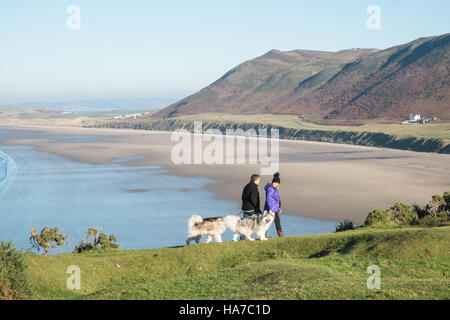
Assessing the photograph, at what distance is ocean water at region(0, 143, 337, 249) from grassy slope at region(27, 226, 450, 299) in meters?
7.81

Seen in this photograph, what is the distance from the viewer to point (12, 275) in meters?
9.92

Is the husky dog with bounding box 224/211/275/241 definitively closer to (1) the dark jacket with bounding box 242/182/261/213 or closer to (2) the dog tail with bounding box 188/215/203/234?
(1) the dark jacket with bounding box 242/182/261/213

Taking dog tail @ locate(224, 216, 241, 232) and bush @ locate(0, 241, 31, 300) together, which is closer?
bush @ locate(0, 241, 31, 300)

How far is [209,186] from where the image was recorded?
3678cm

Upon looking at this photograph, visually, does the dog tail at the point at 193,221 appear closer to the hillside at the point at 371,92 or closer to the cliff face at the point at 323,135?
the cliff face at the point at 323,135

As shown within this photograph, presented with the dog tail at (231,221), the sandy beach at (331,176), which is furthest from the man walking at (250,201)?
the sandy beach at (331,176)

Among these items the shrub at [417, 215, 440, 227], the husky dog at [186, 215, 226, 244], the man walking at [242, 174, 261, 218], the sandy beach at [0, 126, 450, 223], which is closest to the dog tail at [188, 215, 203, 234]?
the husky dog at [186, 215, 226, 244]

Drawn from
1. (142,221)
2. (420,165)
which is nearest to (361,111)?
(420,165)

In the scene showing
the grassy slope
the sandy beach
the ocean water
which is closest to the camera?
the grassy slope

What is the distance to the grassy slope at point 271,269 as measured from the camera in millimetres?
9141

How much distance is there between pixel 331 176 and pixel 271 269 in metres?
29.8

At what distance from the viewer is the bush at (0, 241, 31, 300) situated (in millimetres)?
9562

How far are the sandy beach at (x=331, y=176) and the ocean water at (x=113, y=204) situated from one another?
6.92ft
